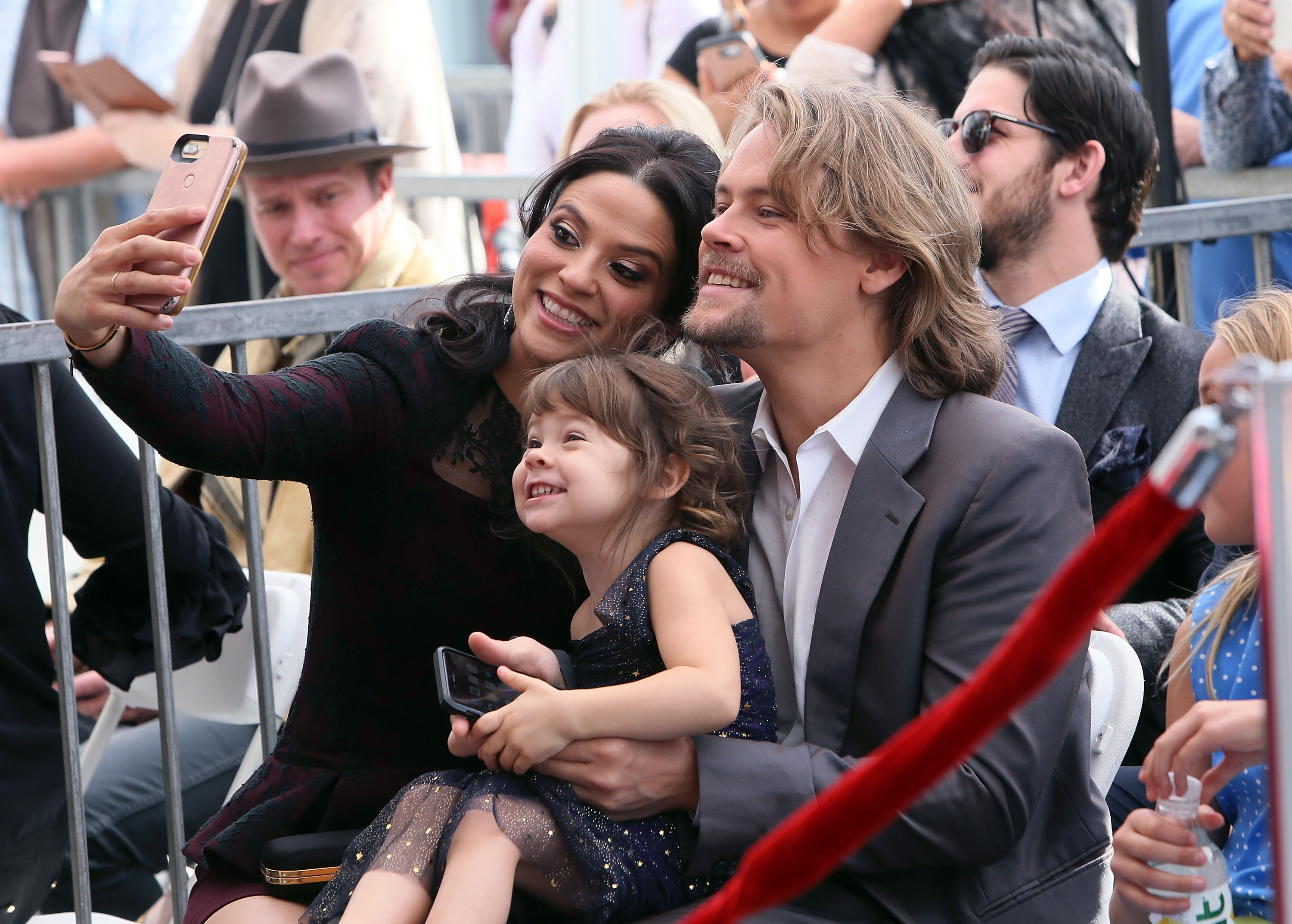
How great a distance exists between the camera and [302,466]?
2.17 metres

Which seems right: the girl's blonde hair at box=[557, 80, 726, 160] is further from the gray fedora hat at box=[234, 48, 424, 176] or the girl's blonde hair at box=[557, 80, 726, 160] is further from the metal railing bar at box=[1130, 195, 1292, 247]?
the metal railing bar at box=[1130, 195, 1292, 247]

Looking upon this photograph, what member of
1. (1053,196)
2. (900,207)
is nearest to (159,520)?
(900,207)

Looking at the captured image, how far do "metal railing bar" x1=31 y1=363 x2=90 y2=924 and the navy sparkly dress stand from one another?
2.95 feet

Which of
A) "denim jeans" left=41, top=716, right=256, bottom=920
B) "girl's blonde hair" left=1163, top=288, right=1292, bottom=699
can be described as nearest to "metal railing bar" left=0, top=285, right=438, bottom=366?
"denim jeans" left=41, top=716, right=256, bottom=920

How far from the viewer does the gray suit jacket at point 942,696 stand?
Answer: 6.35 ft

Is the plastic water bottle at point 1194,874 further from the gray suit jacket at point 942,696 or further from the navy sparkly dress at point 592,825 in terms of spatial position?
the navy sparkly dress at point 592,825

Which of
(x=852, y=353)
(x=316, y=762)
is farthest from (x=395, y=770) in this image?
(x=852, y=353)

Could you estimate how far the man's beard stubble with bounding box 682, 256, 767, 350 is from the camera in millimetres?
2262

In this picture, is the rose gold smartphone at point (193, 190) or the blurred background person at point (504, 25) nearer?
the rose gold smartphone at point (193, 190)

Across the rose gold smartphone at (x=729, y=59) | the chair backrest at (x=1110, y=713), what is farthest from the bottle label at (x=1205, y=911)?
the rose gold smartphone at (x=729, y=59)

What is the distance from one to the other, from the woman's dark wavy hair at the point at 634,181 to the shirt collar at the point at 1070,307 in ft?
3.85

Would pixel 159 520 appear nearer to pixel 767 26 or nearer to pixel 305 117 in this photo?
pixel 305 117

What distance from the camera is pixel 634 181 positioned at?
247 centimetres

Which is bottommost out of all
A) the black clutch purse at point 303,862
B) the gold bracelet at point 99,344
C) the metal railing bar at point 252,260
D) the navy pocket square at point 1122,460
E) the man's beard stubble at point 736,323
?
the metal railing bar at point 252,260
